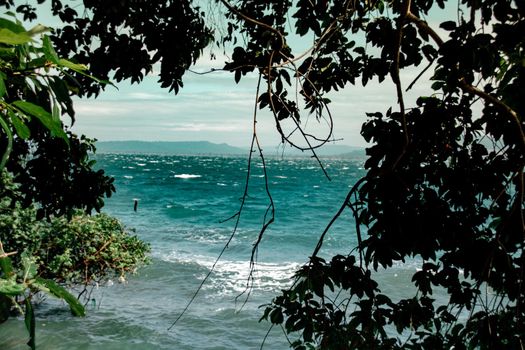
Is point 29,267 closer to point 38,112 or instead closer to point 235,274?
point 38,112

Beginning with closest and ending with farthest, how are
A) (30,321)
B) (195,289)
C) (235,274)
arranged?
(30,321) → (195,289) → (235,274)

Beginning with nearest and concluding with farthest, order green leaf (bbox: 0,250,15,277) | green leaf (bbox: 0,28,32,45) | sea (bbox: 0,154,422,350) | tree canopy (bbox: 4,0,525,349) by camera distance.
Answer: green leaf (bbox: 0,28,32,45)
green leaf (bbox: 0,250,15,277)
tree canopy (bbox: 4,0,525,349)
sea (bbox: 0,154,422,350)

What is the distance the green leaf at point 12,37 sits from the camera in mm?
748

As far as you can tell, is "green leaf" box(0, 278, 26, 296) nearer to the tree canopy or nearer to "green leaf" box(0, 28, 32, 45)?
"green leaf" box(0, 28, 32, 45)

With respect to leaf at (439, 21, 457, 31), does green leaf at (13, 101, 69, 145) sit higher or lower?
lower

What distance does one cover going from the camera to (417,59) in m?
3.33

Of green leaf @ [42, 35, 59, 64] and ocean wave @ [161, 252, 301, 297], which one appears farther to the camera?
ocean wave @ [161, 252, 301, 297]

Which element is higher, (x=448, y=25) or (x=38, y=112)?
(x=448, y=25)

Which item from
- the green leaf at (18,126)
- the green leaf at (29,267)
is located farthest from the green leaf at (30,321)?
the green leaf at (18,126)

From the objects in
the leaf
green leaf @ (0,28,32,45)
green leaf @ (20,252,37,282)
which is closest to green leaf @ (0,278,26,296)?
green leaf @ (20,252,37,282)

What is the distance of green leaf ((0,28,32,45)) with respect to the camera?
0.75 meters

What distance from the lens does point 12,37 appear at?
75cm

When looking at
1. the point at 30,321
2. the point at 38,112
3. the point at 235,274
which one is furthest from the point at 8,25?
the point at 235,274

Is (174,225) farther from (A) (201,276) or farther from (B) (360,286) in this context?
(B) (360,286)
